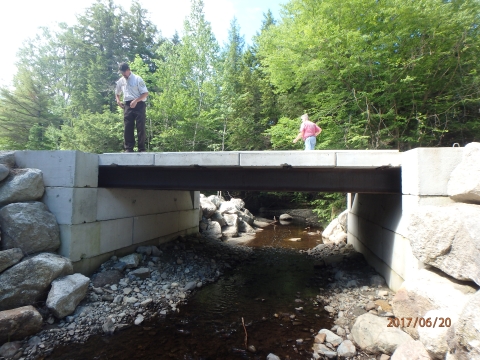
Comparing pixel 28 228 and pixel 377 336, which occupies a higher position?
pixel 28 228

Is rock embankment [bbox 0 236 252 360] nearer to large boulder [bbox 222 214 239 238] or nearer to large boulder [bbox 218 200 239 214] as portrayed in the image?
large boulder [bbox 222 214 239 238]

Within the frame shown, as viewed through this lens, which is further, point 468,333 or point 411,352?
point 411,352

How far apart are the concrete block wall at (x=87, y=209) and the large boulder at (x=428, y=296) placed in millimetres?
7292

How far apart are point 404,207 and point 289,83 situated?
35.2 ft

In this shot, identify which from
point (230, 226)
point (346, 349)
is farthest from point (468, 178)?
point (230, 226)

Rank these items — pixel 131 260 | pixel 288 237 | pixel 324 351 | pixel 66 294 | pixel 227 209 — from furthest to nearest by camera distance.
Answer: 1. pixel 227 209
2. pixel 288 237
3. pixel 131 260
4. pixel 66 294
5. pixel 324 351

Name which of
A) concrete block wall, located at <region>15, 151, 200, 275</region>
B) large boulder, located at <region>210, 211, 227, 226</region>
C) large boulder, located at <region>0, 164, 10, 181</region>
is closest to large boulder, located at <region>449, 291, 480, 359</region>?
concrete block wall, located at <region>15, 151, 200, 275</region>

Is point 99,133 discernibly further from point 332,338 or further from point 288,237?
point 332,338

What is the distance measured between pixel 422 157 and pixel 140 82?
739 centimetres

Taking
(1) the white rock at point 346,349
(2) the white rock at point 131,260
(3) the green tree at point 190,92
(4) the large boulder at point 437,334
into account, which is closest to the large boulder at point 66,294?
(2) the white rock at point 131,260

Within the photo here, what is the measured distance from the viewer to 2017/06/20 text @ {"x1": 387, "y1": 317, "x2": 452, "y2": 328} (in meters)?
3.66

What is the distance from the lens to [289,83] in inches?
593

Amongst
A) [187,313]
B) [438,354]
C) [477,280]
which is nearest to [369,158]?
[477,280]

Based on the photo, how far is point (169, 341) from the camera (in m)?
5.24
